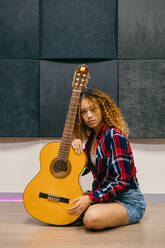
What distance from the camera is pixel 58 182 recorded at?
1706 millimetres

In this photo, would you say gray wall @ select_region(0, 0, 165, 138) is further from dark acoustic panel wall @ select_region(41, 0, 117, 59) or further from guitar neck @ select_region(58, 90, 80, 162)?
guitar neck @ select_region(58, 90, 80, 162)

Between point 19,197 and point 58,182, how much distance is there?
865mm

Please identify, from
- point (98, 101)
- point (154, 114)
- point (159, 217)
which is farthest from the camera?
point (154, 114)

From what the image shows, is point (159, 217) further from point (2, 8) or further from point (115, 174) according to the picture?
point (2, 8)

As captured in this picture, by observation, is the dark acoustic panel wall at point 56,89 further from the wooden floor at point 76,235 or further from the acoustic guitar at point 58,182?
the wooden floor at point 76,235

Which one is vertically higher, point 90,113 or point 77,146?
point 90,113

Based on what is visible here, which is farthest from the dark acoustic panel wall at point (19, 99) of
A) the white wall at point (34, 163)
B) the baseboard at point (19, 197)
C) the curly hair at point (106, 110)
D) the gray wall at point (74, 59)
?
the curly hair at point (106, 110)

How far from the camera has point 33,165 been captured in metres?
2.41

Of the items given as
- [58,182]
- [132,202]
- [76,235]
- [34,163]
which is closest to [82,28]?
[34,163]

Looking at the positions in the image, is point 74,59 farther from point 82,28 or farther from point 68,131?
point 68,131

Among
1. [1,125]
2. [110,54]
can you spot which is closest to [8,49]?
[1,125]

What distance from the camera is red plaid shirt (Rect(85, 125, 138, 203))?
163 cm

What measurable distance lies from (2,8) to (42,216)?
1.67 m

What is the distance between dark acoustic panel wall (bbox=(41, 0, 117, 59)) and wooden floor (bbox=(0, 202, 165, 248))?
1.29m
